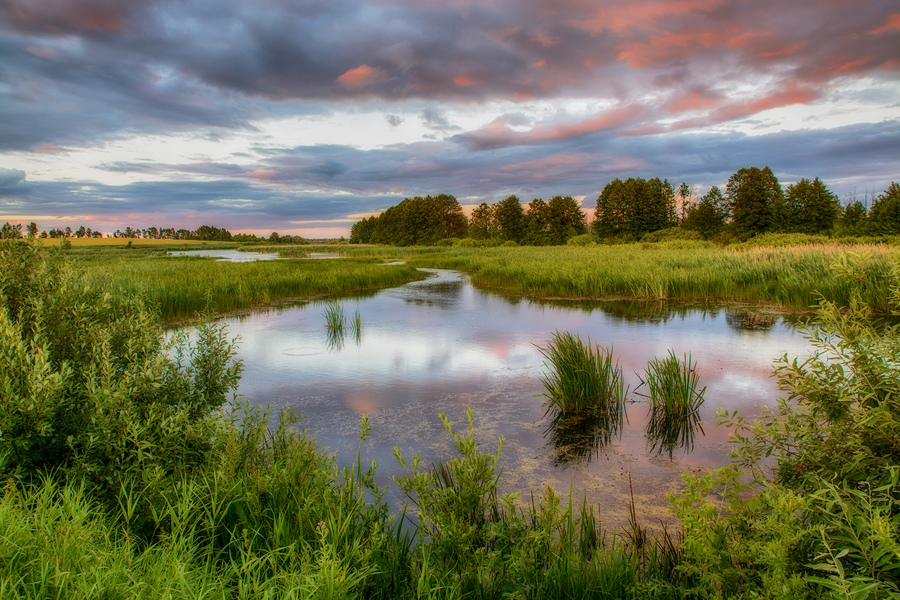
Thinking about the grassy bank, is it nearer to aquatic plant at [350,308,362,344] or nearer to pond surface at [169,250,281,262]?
aquatic plant at [350,308,362,344]

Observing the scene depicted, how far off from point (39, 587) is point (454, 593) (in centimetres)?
168

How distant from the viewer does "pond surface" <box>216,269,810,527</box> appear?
13.2ft

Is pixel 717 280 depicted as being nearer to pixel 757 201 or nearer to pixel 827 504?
pixel 827 504

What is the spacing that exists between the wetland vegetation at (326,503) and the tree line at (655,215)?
4188cm

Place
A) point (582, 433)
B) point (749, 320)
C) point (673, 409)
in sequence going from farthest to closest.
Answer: point (749, 320) < point (673, 409) < point (582, 433)

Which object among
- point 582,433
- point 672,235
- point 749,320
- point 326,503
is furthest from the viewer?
point 672,235

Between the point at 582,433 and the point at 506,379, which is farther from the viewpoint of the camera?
the point at 506,379

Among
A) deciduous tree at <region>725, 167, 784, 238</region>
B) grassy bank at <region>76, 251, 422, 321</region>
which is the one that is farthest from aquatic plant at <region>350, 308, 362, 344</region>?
deciduous tree at <region>725, 167, 784, 238</region>

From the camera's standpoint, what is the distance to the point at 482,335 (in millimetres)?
9586

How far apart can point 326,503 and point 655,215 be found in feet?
201

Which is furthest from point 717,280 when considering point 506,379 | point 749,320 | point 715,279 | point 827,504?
point 827,504

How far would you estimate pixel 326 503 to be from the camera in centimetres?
247

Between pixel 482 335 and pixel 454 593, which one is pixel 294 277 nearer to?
pixel 482 335

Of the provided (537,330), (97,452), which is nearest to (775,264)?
(537,330)
